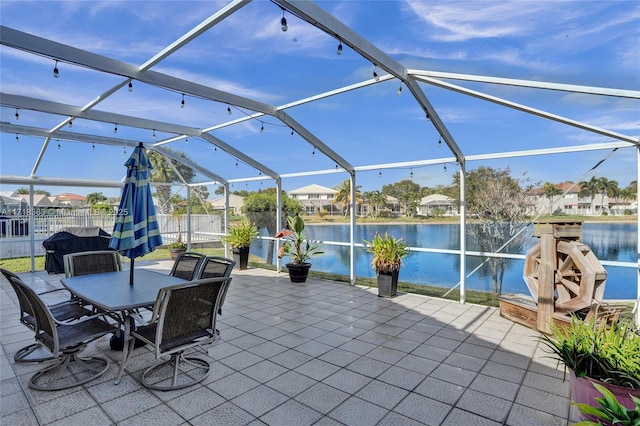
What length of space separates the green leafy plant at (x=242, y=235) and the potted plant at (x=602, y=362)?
6.84m

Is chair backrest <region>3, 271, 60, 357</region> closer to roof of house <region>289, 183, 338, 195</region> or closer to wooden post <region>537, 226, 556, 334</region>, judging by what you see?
wooden post <region>537, 226, 556, 334</region>

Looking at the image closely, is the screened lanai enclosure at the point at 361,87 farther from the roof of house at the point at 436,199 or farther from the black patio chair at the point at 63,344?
the black patio chair at the point at 63,344

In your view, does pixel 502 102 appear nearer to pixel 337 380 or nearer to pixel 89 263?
pixel 337 380

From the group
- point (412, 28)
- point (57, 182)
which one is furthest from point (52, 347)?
point (57, 182)

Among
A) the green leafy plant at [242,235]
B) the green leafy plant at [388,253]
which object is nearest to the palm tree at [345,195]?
the green leafy plant at [388,253]

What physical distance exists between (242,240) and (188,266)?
163 inches

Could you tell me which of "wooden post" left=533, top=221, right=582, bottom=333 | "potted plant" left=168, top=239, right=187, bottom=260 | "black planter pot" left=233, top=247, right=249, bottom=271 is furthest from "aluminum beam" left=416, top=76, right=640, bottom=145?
"potted plant" left=168, top=239, right=187, bottom=260

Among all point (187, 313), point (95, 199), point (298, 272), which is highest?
point (95, 199)

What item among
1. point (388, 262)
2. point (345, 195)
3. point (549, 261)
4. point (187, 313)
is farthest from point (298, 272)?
point (549, 261)

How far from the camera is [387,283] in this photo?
549 centimetres

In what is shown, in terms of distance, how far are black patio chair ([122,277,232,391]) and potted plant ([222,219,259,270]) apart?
5175 mm

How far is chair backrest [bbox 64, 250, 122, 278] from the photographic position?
12.7 feet

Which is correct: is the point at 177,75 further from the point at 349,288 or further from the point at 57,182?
the point at 57,182

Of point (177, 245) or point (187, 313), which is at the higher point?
point (187, 313)
